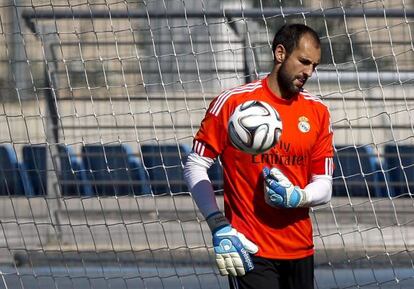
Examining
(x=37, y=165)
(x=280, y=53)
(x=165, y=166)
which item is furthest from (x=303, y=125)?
(x=37, y=165)

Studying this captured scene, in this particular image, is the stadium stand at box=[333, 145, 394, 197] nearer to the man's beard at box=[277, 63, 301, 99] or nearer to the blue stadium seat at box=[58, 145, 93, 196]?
the blue stadium seat at box=[58, 145, 93, 196]

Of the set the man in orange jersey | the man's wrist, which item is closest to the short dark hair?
the man in orange jersey

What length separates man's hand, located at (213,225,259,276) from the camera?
3836mm

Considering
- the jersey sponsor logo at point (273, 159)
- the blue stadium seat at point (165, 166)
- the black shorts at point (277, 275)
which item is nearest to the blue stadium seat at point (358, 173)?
the blue stadium seat at point (165, 166)

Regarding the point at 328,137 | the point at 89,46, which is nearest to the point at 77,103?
the point at 89,46

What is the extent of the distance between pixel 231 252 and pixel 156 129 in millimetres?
3401

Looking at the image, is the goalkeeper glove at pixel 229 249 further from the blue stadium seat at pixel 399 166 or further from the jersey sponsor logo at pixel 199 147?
the blue stadium seat at pixel 399 166

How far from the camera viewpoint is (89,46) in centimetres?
688

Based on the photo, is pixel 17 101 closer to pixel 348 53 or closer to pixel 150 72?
pixel 150 72

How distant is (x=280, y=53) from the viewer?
4039 mm

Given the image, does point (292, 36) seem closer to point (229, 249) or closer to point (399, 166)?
point (229, 249)

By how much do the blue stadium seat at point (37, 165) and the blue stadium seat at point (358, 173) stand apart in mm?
1936

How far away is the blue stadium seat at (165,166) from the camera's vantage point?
707cm

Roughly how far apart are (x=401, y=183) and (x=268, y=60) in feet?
4.24
